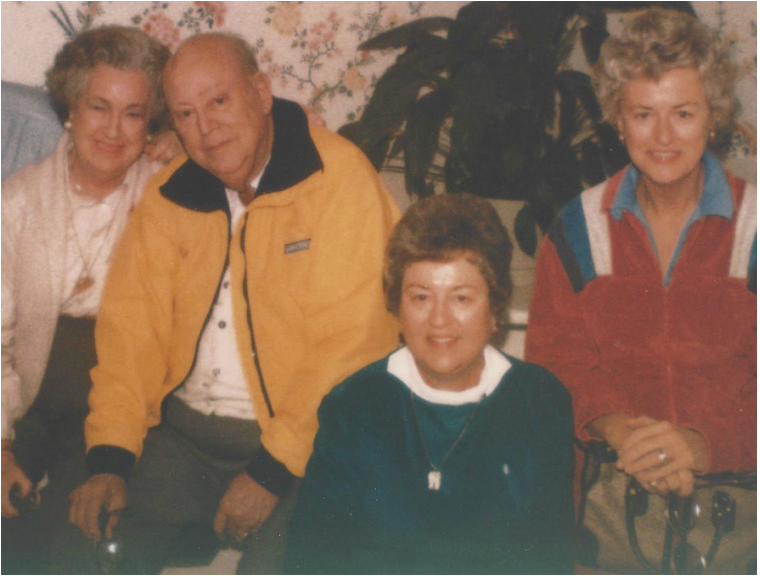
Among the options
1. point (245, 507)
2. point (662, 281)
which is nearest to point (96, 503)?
point (245, 507)

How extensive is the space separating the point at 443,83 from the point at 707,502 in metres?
0.84

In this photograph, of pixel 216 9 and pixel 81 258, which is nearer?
pixel 81 258

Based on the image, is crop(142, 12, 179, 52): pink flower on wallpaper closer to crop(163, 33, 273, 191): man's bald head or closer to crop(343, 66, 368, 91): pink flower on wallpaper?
crop(163, 33, 273, 191): man's bald head

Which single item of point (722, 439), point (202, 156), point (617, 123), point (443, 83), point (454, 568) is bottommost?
point (454, 568)

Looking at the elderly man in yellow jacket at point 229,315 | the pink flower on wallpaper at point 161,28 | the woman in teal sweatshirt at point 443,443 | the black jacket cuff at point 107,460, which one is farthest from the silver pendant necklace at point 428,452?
the pink flower on wallpaper at point 161,28

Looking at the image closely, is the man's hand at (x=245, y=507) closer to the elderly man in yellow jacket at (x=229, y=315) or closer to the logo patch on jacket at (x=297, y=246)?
the elderly man in yellow jacket at (x=229, y=315)

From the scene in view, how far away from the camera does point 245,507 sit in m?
1.11

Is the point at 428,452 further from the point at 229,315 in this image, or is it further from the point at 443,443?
the point at 229,315

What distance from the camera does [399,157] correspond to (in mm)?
1499

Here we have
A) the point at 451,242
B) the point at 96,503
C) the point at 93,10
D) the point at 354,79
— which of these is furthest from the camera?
the point at 354,79

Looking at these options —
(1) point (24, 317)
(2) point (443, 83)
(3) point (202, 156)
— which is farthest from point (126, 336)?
(2) point (443, 83)

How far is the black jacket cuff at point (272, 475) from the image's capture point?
3.61 feet

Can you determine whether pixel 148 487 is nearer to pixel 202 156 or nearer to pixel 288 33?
pixel 202 156

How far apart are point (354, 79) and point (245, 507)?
80 cm
